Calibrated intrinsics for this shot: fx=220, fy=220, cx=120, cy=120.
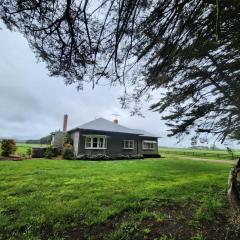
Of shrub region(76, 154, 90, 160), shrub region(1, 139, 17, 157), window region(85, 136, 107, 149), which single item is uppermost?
window region(85, 136, 107, 149)

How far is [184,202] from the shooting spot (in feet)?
19.0

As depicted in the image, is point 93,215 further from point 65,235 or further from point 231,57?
point 231,57

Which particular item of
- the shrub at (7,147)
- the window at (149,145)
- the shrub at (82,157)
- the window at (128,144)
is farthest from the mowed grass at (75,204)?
the window at (149,145)

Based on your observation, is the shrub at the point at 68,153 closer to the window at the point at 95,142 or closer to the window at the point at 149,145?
the window at the point at 95,142

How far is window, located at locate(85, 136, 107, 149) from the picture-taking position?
2210 cm

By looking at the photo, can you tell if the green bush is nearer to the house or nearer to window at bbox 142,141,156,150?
the house

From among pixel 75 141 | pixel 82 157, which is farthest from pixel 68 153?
pixel 75 141

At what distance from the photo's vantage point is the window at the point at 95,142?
22.1 m

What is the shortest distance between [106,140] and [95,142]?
4.34 feet

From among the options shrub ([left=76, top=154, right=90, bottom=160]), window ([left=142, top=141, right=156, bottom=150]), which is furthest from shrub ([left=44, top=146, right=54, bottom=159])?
window ([left=142, top=141, right=156, bottom=150])

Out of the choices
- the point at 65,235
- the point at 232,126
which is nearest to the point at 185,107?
the point at 232,126

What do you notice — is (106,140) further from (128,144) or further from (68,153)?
(68,153)

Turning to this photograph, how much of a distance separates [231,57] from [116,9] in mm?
3659

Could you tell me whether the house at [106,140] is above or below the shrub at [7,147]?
above
